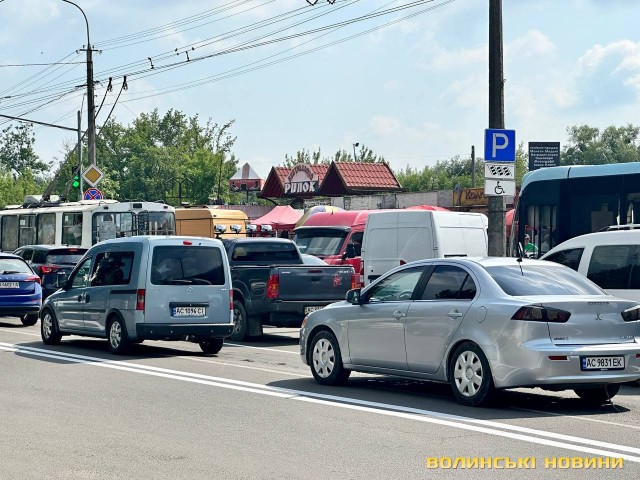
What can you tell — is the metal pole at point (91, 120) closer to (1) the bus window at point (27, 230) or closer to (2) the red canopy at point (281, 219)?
(1) the bus window at point (27, 230)

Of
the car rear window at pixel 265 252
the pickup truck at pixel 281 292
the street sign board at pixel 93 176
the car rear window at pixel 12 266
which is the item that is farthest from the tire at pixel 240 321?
the street sign board at pixel 93 176

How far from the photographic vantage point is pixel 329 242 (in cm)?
3052

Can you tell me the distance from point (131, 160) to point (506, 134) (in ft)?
298

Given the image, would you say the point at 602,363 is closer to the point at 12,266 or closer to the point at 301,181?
the point at 12,266

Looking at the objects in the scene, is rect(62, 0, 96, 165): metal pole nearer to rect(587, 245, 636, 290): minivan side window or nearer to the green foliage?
rect(587, 245, 636, 290): minivan side window

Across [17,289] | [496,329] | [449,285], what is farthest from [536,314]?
[17,289]

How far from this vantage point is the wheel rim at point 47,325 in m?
20.6

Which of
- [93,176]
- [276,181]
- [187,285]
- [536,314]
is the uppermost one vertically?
[276,181]

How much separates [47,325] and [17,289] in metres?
5.39

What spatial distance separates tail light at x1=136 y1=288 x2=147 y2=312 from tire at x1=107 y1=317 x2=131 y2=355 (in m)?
0.44

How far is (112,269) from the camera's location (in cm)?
1914

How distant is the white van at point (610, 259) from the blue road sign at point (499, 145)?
4.42 meters

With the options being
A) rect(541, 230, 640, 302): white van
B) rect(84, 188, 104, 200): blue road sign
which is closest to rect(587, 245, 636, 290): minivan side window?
rect(541, 230, 640, 302): white van

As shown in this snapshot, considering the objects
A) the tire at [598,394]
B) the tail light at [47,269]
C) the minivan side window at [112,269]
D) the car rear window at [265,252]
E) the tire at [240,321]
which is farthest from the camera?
the tail light at [47,269]
